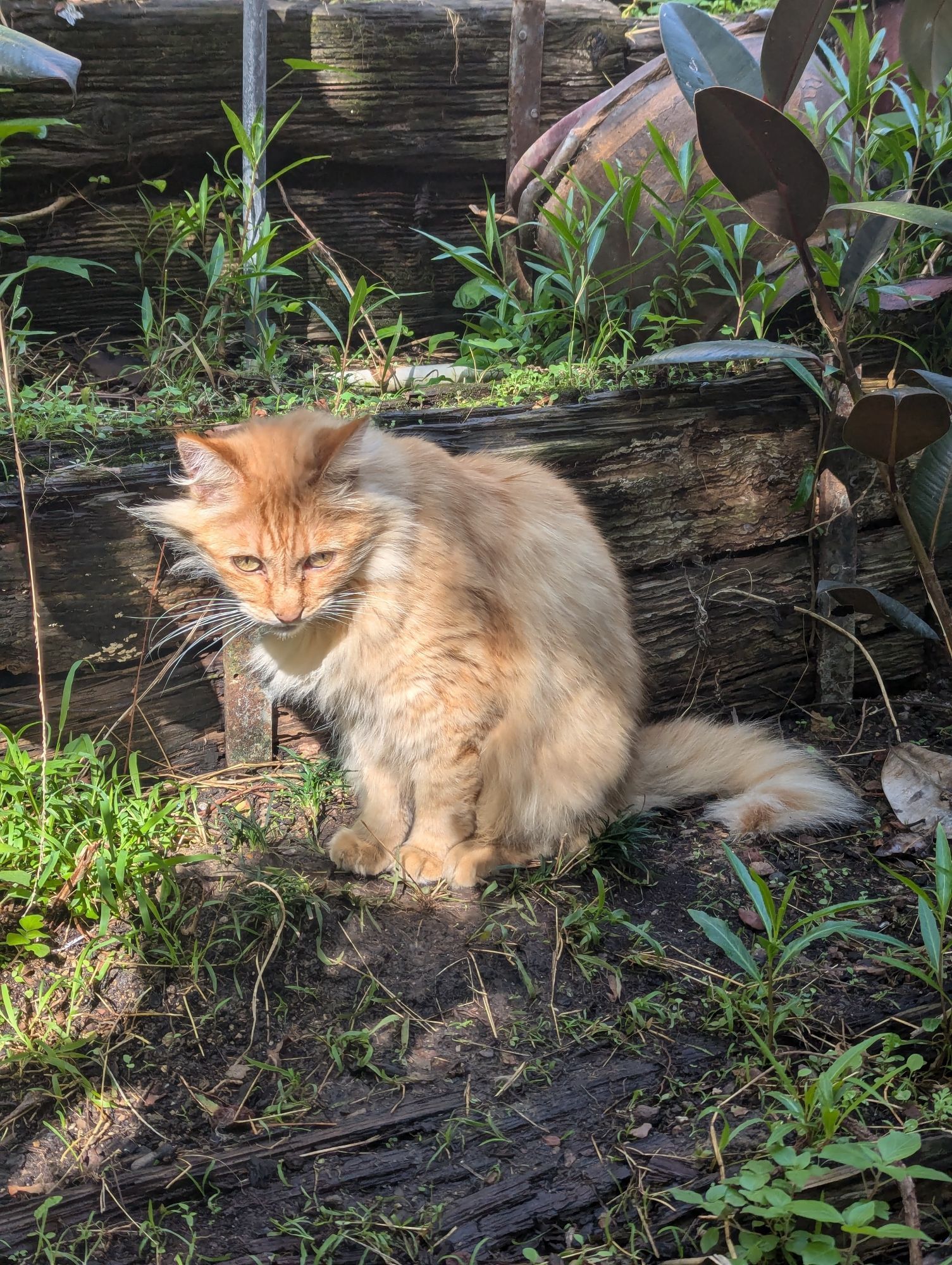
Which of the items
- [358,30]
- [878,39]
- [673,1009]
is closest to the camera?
[673,1009]

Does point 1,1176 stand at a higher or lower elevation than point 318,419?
lower

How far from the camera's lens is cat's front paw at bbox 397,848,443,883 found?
2.95 meters

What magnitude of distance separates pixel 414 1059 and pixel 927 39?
290 cm

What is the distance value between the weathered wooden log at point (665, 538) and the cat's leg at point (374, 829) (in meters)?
0.63

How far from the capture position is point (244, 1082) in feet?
7.62

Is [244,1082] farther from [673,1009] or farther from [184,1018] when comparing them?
[673,1009]

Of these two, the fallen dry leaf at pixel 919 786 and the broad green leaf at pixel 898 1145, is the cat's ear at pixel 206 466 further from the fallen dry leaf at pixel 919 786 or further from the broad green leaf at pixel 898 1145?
the fallen dry leaf at pixel 919 786

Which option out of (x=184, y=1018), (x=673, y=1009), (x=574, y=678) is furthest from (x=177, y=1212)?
(x=574, y=678)

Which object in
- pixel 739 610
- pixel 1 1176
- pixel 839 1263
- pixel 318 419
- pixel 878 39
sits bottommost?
pixel 1 1176

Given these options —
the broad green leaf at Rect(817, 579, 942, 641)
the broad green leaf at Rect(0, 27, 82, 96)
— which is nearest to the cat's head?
Answer: the broad green leaf at Rect(0, 27, 82, 96)

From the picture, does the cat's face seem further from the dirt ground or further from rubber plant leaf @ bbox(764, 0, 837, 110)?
rubber plant leaf @ bbox(764, 0, 837, 110)

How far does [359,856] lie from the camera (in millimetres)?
2973

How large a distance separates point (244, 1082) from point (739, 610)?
2401 millimetres

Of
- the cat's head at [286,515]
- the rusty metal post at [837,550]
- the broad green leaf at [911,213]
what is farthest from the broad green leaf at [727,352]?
the rusty metal post at [837,550]
